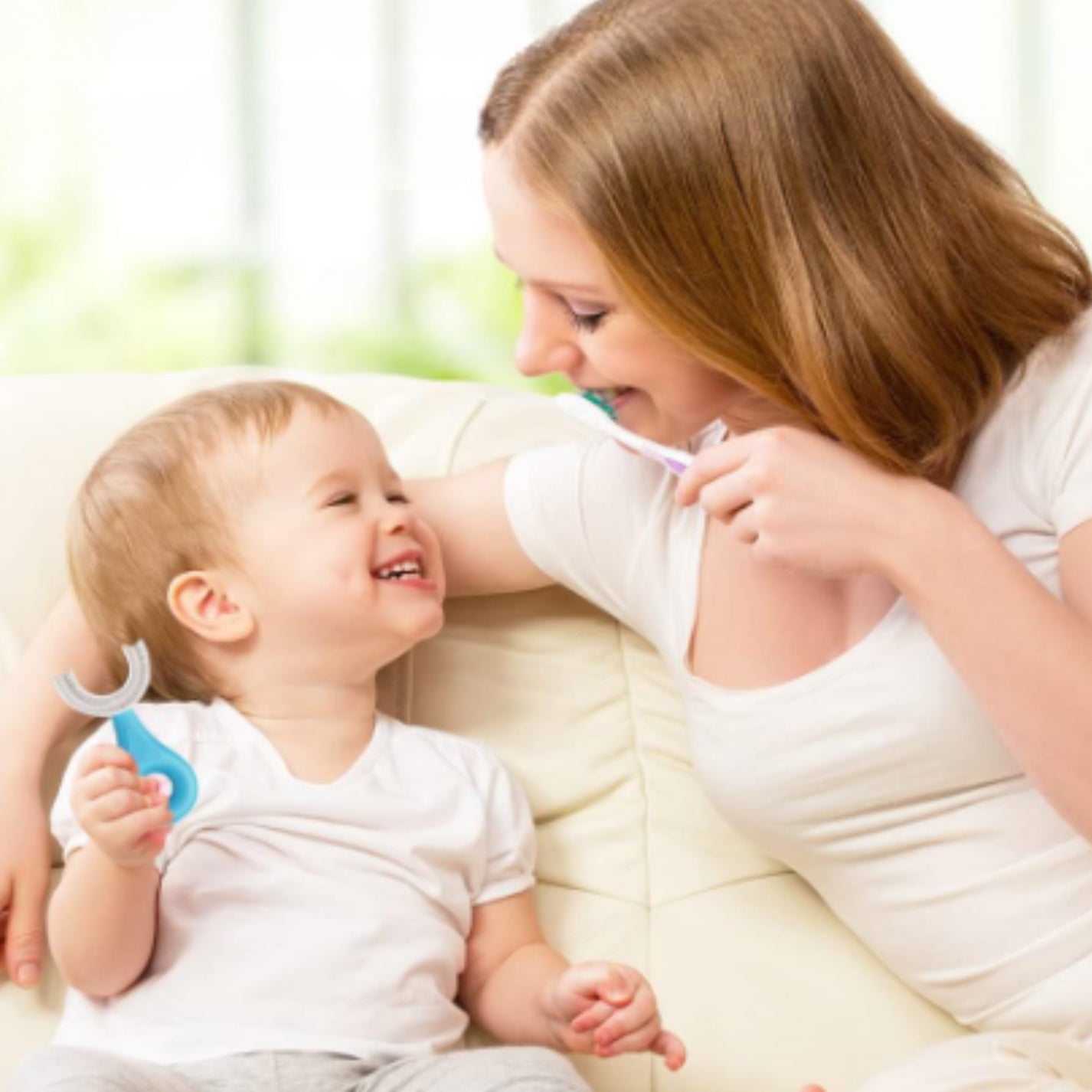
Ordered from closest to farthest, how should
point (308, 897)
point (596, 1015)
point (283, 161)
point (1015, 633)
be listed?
point (1015, 633) < point (596, 1015) < point (308, 897) < point (283, 161)

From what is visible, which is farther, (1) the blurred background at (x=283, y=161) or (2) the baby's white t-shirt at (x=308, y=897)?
(1) the blurred background at (x=283, y=161)

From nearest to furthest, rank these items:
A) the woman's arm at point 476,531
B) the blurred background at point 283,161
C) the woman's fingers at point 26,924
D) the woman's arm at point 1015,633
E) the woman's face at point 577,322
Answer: the woman's arm at point 1015,633 → the woman's face at point 577,322 → the woman's fingers at point 26,924 → the woman's arm at point 476,531 → the blurred background at point 283,161

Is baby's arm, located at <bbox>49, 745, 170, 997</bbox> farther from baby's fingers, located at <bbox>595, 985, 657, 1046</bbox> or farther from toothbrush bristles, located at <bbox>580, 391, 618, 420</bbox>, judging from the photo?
toothbrush bristles, located at <bbox>580, 391, 618, 420</bbox>

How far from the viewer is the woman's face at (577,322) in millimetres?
1162

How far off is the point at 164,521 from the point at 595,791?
42 centimetres

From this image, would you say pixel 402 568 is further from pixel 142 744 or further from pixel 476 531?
pixel 142 744

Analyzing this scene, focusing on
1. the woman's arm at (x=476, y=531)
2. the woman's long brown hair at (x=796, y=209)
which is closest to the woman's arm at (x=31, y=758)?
the woman's arm at (x=476, y=531)

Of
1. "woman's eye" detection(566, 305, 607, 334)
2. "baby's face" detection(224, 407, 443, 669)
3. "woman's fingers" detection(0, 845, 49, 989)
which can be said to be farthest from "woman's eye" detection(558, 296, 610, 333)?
"woman's fingers" detection(0, 845, 49, 989)

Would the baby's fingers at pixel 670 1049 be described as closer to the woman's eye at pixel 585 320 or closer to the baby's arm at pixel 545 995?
the baby's arm at pixel 545 995

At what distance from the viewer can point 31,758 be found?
4.40 ft

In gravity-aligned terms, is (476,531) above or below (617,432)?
below

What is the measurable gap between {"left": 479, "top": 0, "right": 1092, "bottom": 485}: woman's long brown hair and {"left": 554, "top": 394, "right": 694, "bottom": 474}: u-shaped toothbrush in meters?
0.10

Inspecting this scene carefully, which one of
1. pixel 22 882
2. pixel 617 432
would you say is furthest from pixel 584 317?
pixel 22 882

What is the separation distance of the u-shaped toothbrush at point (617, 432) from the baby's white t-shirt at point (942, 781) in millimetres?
87
